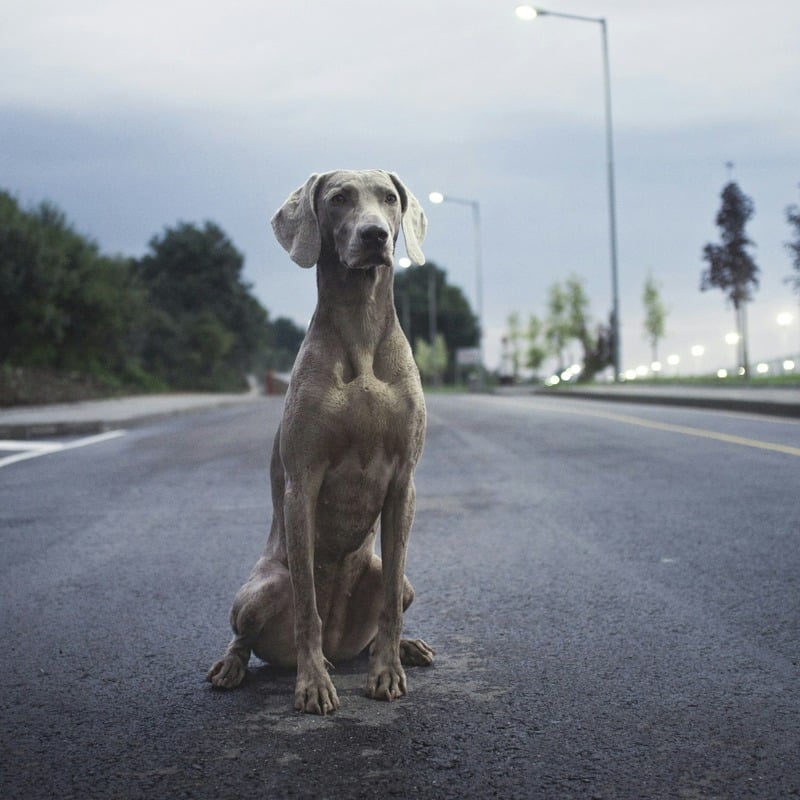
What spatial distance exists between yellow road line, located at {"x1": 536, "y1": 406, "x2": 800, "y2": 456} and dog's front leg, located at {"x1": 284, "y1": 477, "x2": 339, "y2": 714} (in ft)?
27.9

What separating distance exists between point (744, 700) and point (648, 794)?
2.87ft

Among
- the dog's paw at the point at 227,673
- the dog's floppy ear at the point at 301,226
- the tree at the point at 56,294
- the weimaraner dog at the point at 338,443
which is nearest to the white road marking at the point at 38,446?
the dog's paw at the point at 227,673

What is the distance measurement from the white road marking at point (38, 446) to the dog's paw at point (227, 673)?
355 inches

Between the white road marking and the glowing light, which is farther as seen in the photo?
the glowing light

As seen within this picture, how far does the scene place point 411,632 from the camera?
439 cm

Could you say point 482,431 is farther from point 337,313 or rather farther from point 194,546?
point 337,313

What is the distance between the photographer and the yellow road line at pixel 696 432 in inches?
453

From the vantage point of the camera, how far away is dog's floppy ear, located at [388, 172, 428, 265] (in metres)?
3.61

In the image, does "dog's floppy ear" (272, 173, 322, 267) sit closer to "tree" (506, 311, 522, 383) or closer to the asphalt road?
the asphalt road

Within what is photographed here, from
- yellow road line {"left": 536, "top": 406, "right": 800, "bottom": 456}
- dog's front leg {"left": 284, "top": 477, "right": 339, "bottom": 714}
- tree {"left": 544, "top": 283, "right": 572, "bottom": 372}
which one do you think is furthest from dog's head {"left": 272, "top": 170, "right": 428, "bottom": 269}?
tree {"left": 544, "top": 283, "right": 572, "bottom": 372}

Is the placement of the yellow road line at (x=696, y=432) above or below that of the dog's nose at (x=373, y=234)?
below

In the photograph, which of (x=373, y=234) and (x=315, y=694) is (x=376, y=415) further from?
(x=315, y=694)

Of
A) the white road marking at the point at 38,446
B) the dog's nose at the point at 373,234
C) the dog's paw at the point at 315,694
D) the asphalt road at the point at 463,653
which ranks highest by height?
the dog's nose at the point at 373,234

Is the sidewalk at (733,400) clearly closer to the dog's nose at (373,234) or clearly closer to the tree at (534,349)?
the dog's nose at (373,234)
